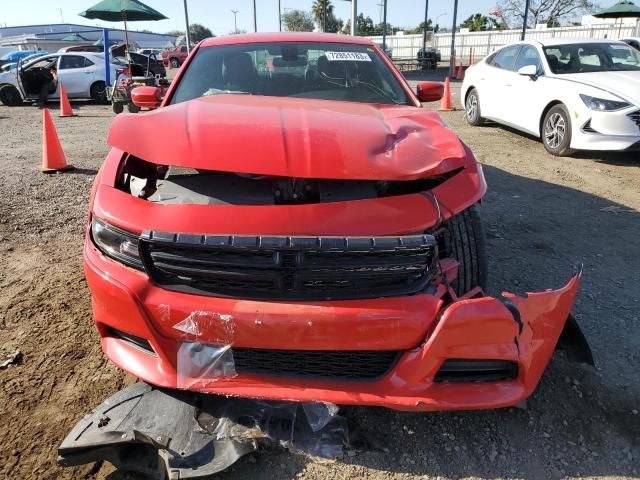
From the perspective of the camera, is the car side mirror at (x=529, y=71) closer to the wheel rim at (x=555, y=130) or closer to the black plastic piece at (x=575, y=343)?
the wheel rim at (x=555, y=130)

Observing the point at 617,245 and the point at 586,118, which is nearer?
the point at 617,245

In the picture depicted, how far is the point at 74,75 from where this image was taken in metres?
13.8

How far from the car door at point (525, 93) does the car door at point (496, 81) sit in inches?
3.5

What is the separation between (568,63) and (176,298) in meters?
7.13

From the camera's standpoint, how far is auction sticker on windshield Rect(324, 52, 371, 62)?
346 cm

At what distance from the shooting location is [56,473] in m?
1.88

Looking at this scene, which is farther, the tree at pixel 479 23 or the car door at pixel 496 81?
the tree at pixel 479 23

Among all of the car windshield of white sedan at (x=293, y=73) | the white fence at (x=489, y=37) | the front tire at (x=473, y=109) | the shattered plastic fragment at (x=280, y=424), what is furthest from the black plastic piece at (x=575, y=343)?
the white fence at (x=489, y=37)

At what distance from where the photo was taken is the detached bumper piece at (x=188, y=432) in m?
1.81

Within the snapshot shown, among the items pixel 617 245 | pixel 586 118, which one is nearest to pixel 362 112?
pixel 617 245

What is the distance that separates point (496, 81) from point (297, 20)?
62181mm

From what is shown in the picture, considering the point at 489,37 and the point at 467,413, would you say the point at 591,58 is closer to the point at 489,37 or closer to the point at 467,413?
the point at 467,413

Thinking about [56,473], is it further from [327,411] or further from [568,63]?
[568,63]

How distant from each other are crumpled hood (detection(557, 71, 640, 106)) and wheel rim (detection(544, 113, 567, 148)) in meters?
0.51
